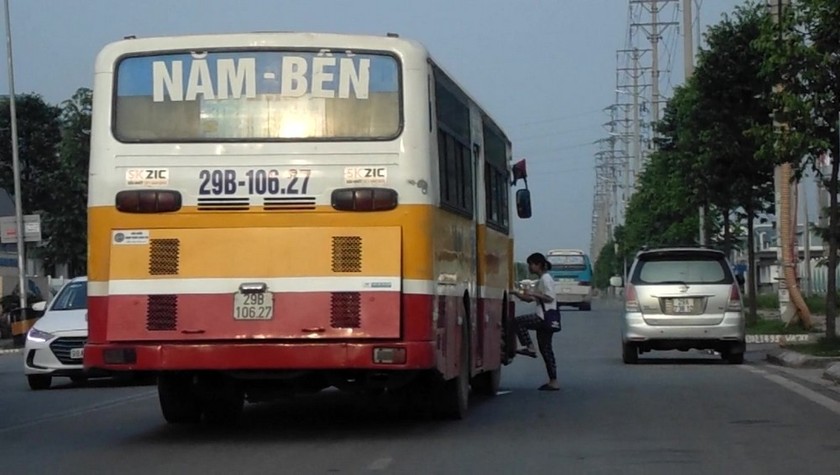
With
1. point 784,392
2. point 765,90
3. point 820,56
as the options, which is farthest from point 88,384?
point 765,90

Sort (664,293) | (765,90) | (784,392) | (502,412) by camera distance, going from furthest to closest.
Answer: (765,90) < (664,293) < (784,392) < (502,412)

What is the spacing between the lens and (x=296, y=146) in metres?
12.8

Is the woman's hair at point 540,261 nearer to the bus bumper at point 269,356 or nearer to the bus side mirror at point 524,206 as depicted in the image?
the bus side mirror at point 524,206

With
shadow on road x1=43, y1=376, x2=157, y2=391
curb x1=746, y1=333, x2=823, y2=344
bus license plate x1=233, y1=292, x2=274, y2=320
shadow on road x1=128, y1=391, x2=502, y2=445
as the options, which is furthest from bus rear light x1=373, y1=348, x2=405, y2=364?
curb x1=746, y1=333, x2=823, y2=344

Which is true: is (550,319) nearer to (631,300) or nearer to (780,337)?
(631,300)

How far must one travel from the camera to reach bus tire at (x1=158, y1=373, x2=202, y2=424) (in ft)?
47.0

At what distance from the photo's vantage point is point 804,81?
958 inches

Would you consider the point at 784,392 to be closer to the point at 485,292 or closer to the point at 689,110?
the point at 485,292

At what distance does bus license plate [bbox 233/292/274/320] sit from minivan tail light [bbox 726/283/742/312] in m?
12.7

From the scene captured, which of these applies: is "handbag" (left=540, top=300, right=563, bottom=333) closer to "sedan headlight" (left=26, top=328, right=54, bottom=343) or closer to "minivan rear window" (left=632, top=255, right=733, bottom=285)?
"minivan rear window" (left=632, top=255, right=733, bottom=285)

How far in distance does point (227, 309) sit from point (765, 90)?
21.9 metres

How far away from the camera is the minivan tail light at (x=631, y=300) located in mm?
24216

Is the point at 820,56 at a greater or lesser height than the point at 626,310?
greater

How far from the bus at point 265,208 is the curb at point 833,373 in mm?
8314
